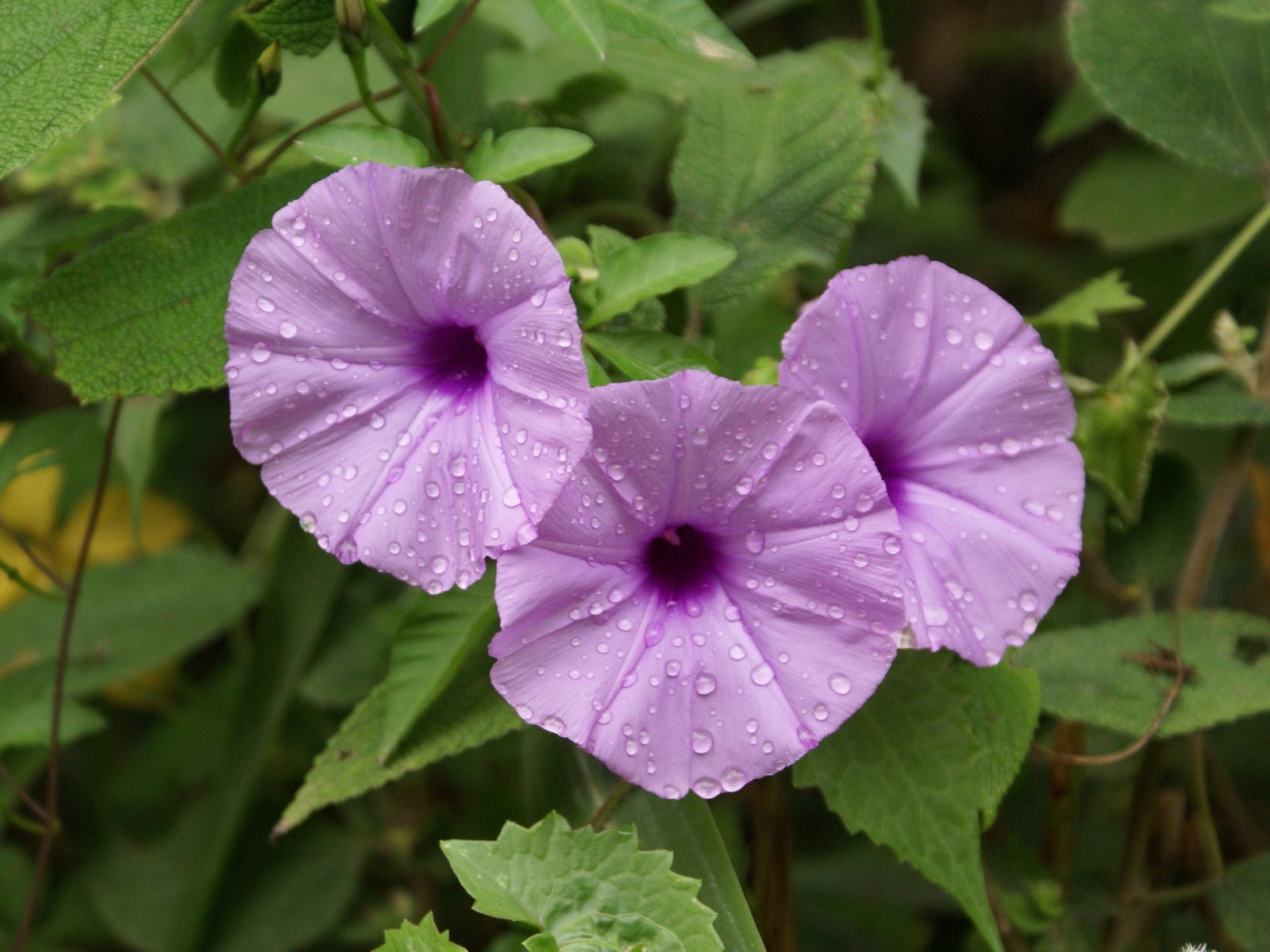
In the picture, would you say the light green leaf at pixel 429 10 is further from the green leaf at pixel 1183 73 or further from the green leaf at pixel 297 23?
the green leaf at pixel 1183 73

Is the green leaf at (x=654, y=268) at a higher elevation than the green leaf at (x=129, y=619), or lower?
higher

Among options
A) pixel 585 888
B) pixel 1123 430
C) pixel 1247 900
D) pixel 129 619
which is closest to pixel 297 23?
pixel 585 888

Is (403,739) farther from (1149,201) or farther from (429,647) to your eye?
(1149,201)

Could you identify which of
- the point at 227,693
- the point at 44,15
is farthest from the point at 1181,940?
the point at 44,15

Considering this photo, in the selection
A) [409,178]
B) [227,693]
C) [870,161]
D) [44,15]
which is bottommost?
[227,693]

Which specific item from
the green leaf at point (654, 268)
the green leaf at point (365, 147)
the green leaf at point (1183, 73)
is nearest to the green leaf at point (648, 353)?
the green leaf at point (654, 268)

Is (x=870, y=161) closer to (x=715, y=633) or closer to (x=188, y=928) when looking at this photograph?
(x=715, y=633)
